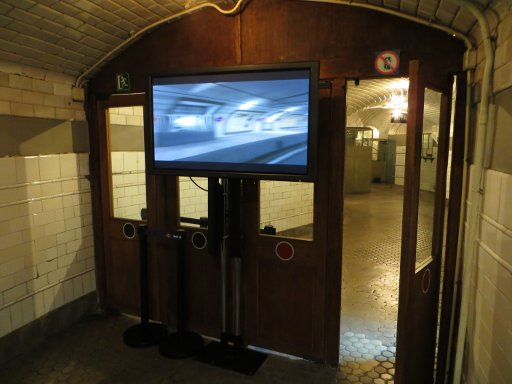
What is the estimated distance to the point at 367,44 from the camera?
259 cm

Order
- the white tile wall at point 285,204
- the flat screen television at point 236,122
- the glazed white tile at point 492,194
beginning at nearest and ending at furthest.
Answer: the glazed white tile at point 492,194 → the flat screen television at point 236,122 → the white tile wall at point 285,204

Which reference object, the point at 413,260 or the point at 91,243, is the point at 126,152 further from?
the point at 413,260

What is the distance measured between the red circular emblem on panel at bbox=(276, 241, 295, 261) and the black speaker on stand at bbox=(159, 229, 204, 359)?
2.66ft

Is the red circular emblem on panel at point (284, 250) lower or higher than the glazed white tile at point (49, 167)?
lower

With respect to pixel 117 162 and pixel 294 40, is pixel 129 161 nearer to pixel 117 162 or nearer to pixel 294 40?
pixel 117 162

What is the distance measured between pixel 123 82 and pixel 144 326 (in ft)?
7.26

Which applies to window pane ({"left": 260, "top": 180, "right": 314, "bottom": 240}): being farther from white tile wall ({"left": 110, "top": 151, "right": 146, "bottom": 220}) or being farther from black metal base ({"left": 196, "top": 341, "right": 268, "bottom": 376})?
white tile wall ({"left": 110, "top": 151, "right": 146, "bottom": 220})

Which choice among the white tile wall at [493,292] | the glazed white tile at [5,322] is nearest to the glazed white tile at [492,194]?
the white tile wall at [493,292]

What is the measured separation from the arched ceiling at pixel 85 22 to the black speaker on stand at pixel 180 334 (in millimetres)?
1703

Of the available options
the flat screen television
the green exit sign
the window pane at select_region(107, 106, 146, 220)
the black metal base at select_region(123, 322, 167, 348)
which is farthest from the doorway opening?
the window pane at select_region(107, 106, 146, 220)

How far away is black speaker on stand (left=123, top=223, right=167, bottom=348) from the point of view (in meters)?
3.24

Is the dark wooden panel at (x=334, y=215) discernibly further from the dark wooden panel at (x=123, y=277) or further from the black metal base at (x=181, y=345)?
the dark wooden panel at (x=123, y=277)

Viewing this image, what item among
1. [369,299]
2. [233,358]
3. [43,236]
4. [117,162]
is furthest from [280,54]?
[369,299]

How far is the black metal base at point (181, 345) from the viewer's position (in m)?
3.09
